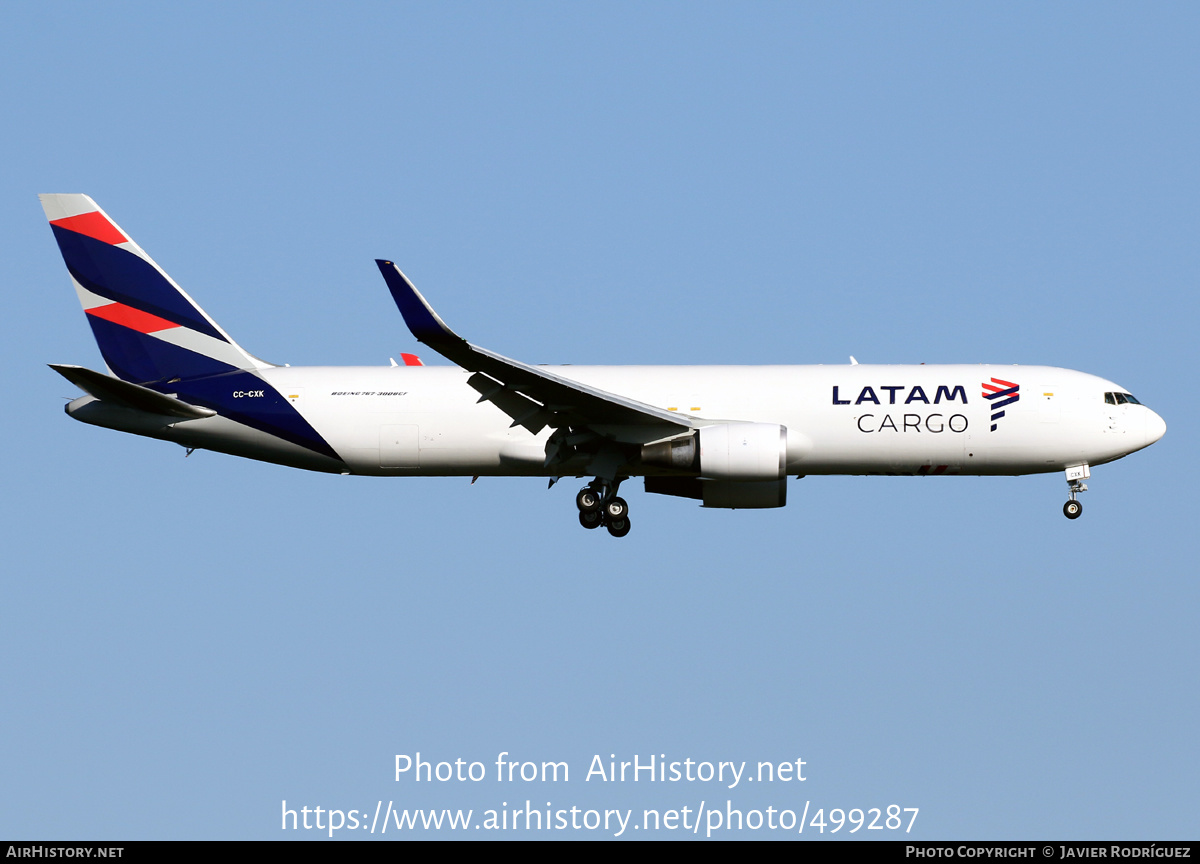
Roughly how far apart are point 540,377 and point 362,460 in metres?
6.46

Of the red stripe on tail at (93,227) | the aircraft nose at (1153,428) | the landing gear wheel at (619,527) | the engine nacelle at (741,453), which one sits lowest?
the landing gear wheel at (619,527)

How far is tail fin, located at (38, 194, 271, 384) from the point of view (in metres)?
35.8

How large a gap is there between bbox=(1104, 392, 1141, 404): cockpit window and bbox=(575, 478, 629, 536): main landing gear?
12.1 metres

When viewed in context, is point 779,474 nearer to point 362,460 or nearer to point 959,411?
point 959,411

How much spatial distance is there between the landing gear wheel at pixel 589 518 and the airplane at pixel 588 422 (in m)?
0.03

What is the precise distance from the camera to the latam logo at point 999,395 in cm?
3444

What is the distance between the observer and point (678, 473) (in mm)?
33156

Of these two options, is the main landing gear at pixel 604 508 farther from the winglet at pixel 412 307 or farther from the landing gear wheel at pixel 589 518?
the winglet at pixel 412 307

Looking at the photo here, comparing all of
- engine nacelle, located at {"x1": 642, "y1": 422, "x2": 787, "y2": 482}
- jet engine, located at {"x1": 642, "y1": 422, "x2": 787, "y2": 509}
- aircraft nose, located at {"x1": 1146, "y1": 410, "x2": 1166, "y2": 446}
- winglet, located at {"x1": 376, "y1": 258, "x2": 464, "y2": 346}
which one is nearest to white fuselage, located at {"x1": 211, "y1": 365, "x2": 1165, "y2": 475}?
aircraft nose, located at {"x1": 1146, "y1": 410, "x2": 1166, "y2": 446}

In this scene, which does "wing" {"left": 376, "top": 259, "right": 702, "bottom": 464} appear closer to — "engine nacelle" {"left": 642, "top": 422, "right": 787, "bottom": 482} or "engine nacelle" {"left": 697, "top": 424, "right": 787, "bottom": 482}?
"engine nacelle" {"left": 642, "top": 422, "right": 787, "bottom": 482}

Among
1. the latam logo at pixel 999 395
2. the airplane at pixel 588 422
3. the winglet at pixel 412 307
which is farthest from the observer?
the latam logo at pixel 999 395

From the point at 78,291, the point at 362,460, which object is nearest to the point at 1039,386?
the point at 362,460

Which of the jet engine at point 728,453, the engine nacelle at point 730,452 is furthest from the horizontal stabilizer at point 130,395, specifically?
the engine nacelle at point 730,452

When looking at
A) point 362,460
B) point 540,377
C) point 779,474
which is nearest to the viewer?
point 540,377
